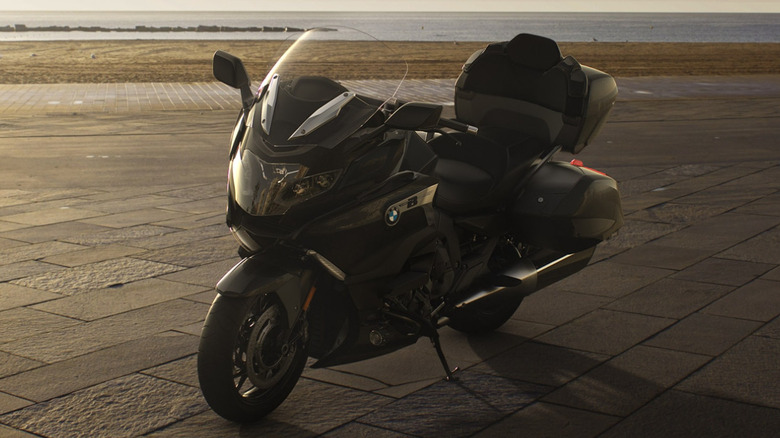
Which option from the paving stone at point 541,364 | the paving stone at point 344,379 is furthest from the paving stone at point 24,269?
the paving stone at point 541,364

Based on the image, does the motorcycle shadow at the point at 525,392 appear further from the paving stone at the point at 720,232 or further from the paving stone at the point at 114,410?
the paving stone at the point at 720,232

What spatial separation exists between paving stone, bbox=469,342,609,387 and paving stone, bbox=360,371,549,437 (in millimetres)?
92

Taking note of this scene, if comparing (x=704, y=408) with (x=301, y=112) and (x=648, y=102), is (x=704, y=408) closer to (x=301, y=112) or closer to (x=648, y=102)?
(x=301, y=112)

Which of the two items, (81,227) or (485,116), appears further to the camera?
(81,227)

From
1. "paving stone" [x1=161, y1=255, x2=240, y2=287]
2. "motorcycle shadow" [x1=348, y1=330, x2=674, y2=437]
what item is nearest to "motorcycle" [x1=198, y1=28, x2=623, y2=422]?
"motorcycle shadow" [x1=348, y1=330, x2=674, y2=437]

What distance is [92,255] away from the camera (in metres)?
6.30

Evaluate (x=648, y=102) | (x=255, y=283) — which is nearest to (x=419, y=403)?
(x=255, y=283)

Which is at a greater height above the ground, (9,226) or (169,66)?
(9,226)

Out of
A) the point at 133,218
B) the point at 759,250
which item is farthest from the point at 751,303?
the point at 133,218

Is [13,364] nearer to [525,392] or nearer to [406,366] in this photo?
[406,366]

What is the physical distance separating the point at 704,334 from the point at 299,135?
253cm

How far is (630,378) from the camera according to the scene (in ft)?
13.9

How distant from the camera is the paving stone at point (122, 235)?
669cm

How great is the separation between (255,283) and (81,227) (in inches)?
163
